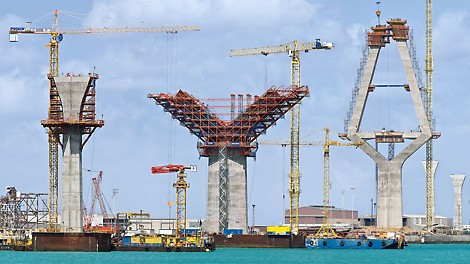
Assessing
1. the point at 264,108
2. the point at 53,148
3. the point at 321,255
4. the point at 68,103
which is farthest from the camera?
the point at 264,108

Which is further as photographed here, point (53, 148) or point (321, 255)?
point (321, 255)

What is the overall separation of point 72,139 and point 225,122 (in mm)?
53619

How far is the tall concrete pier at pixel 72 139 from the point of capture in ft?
481

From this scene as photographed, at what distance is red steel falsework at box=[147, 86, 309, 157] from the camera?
190 meters

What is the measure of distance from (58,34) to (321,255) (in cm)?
4339

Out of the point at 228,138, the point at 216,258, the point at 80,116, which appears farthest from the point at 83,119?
the point at 228,138

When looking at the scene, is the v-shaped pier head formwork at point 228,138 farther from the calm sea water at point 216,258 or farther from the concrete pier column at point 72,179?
the concrete pier column at point 72,179

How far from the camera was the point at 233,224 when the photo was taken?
7849 inches

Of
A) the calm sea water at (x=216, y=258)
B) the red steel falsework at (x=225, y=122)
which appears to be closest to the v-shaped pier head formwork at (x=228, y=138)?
the red steel falsework at (x=225, y=122)

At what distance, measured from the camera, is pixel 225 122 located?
650 feet

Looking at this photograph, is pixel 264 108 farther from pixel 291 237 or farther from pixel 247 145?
pixel 291 237

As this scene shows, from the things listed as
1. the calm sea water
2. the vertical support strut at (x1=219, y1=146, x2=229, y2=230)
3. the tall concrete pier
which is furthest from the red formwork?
the vertical support strut at (x1=219, y1=146, x2=229, y2=230)

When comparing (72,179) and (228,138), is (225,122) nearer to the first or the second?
(228,138)

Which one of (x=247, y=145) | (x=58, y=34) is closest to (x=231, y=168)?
(x=247, y=145)
